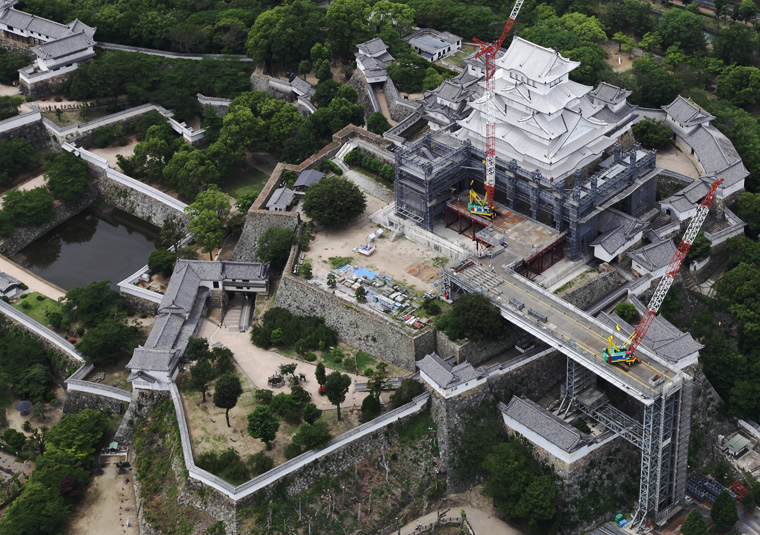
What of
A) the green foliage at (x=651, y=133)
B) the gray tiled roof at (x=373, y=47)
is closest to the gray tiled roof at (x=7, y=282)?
the gray tiled roof at (x=373, y=47)

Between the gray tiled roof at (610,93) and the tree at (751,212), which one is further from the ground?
the gray tiled roof at (610,93)

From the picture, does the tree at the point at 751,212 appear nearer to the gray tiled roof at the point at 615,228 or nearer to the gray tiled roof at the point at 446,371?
the gray tiled roof at the point at 615,228

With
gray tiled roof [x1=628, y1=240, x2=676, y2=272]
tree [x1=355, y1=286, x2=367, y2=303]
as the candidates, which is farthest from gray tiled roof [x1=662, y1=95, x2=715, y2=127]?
tree [x1=355, y1=286, x2=367, y2=303]

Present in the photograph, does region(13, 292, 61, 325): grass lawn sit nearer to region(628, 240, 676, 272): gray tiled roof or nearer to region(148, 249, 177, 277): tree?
region(148, 249, 177, 277): tree

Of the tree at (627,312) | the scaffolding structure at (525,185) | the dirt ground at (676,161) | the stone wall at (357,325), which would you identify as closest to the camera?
the stone wall at (357,325)

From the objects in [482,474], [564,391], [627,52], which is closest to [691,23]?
[627,52]

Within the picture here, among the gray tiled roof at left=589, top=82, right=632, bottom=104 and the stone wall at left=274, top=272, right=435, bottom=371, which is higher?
the gray tiled roof at left=589, top=82, right=632, bottom=104
